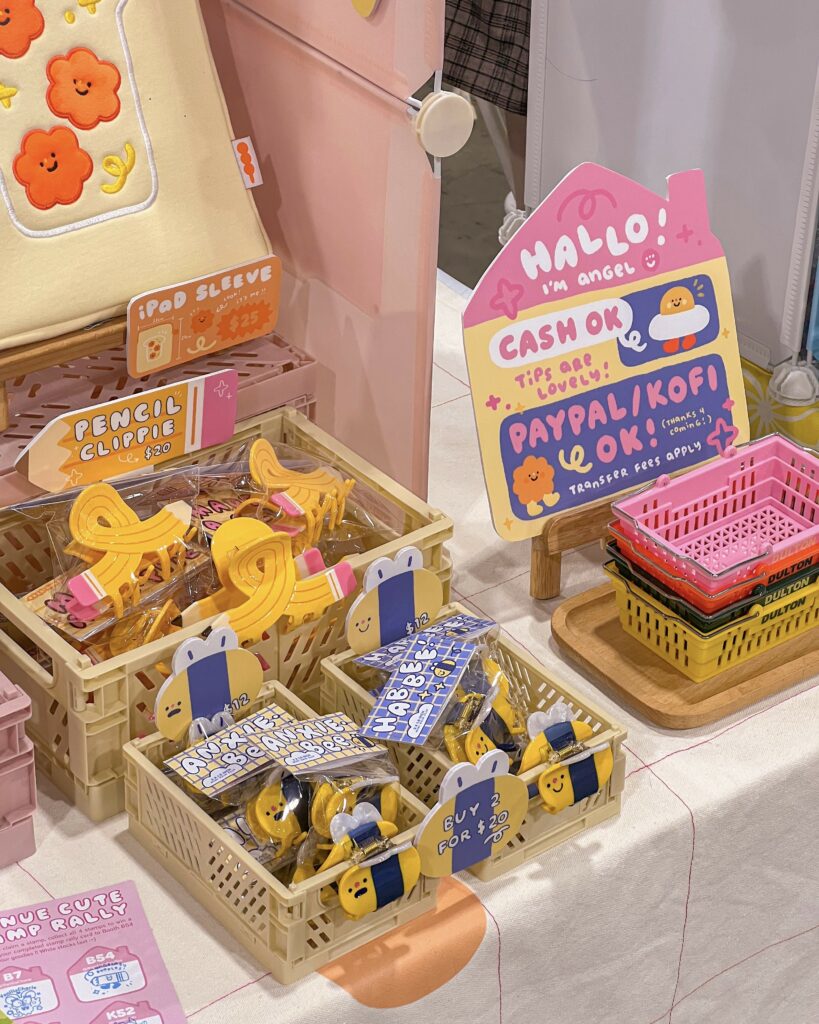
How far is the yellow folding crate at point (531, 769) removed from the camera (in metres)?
1.40

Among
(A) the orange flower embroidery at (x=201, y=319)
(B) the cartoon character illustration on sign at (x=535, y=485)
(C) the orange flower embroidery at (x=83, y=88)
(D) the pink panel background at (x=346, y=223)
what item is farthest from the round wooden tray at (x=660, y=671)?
(C) the orange flower embroidery at (x=83, y=88)

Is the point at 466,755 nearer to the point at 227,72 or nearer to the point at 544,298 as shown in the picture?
the point at 544,298

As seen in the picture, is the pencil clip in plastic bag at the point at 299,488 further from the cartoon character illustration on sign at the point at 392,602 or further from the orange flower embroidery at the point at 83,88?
the orange flower embroidery at the point at 83,88

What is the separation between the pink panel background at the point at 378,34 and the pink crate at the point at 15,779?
0.73 m

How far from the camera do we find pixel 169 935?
1.34m

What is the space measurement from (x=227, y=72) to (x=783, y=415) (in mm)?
803

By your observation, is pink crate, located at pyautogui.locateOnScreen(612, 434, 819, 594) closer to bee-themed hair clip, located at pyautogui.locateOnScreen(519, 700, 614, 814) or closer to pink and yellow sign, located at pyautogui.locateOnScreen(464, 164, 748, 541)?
pink and yellow sign, located at pyautogui.locateOnScreen(464, 164, 748, 541)

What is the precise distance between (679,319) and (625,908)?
2.18 feet

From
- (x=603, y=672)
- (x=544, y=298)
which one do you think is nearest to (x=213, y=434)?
(x=544, y=298)

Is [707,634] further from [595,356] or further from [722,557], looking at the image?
[595,356]

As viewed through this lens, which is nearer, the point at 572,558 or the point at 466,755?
the point at 466,755

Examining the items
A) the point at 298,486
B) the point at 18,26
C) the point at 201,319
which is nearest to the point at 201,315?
the point at 201,319

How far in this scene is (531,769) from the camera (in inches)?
54.2

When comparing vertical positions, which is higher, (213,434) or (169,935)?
(213,434)
